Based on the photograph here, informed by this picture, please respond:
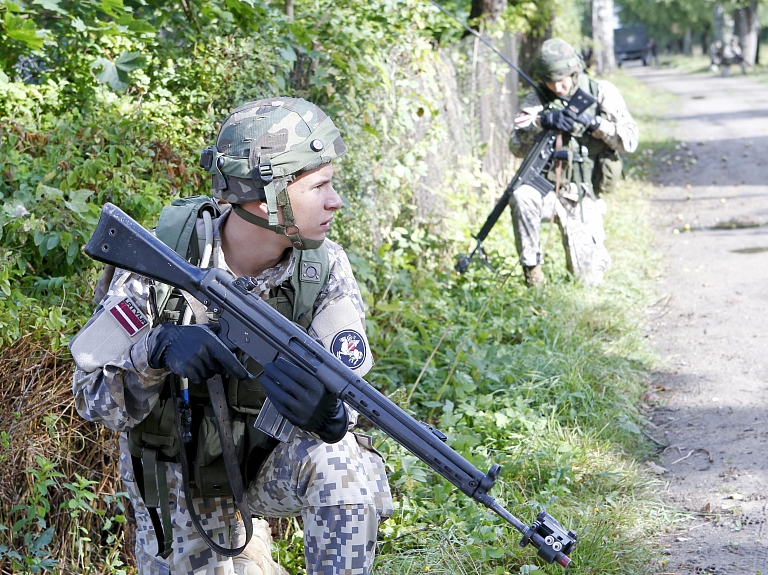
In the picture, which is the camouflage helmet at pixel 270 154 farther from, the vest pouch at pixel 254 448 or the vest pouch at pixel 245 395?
the vest pouch at pixel 254 448

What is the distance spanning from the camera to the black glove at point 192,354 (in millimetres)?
2316

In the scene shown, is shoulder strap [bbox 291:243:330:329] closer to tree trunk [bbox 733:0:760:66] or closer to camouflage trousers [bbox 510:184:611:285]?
camouflage trousers [bbox 510:184:611:285]

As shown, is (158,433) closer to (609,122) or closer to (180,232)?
(180,232)

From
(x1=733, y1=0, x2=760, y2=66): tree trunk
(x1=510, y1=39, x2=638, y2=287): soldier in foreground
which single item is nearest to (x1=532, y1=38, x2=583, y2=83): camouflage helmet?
(x1=510, y1=39, x2=638, y2=287): soldier in foreground

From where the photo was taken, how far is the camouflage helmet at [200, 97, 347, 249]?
258 centimetres

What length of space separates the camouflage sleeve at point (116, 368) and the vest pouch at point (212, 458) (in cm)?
19

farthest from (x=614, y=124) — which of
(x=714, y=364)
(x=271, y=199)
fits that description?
(x=271, y=199)

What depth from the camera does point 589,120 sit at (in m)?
6.12

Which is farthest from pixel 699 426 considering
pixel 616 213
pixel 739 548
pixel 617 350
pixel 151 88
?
→ pixel 616 213

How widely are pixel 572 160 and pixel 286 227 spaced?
13.7 ft

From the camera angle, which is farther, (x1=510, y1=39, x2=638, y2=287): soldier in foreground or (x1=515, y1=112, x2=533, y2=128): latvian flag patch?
(x1=515, y1=112, x2=533, y2=128): latvian flag patch

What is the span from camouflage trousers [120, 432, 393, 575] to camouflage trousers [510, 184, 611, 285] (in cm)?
384

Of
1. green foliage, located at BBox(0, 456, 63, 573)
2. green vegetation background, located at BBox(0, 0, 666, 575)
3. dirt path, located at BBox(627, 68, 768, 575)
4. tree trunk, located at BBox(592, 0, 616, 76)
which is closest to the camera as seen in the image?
green foliage, located at BBox(0, 456, 63, 573)

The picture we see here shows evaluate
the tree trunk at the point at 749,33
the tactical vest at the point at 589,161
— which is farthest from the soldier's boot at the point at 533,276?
the tree trunk at the point at 749,33
